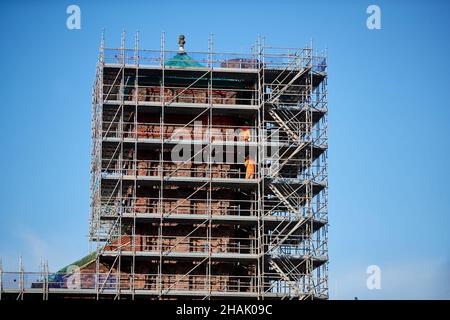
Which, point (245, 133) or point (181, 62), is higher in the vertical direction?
point (181, 62)

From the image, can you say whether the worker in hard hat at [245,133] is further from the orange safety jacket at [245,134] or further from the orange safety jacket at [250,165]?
the orange safety jacket at [250,165]

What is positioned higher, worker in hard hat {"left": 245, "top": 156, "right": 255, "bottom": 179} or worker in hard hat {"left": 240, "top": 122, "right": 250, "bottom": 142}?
worker in hard hat {"left": 240, "top": 122, "right": 250, "bottom": 142}

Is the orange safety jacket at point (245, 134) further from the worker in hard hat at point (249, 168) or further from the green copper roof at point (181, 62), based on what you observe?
the green copper roof at point (181, 62)

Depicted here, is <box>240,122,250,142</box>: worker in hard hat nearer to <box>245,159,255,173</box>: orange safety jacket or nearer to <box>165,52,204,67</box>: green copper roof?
<box>245,159,255,173</box>: orange safety jacket

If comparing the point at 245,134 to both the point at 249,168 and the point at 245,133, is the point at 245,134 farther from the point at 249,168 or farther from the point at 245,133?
the point at 249,168

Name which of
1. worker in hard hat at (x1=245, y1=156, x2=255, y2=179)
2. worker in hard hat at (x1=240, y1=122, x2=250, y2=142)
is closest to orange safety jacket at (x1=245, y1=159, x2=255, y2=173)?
worker in hard hat at (x1=245, y1=156, x2=255, y2=179)

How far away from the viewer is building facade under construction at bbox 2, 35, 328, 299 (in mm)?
60875

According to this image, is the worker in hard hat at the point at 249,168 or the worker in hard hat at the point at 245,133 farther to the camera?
the worker in hard hat at the point at 245,133

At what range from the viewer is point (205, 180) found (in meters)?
61.5

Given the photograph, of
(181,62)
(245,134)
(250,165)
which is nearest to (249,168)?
(250,165)

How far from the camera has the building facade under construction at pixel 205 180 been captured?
60.9 m

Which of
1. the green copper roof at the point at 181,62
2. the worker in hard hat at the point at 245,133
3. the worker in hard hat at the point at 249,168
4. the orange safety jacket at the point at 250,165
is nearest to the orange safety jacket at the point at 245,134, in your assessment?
the worker in hard hat at the point at 245,133

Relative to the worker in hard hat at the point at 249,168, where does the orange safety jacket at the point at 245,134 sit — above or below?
above
